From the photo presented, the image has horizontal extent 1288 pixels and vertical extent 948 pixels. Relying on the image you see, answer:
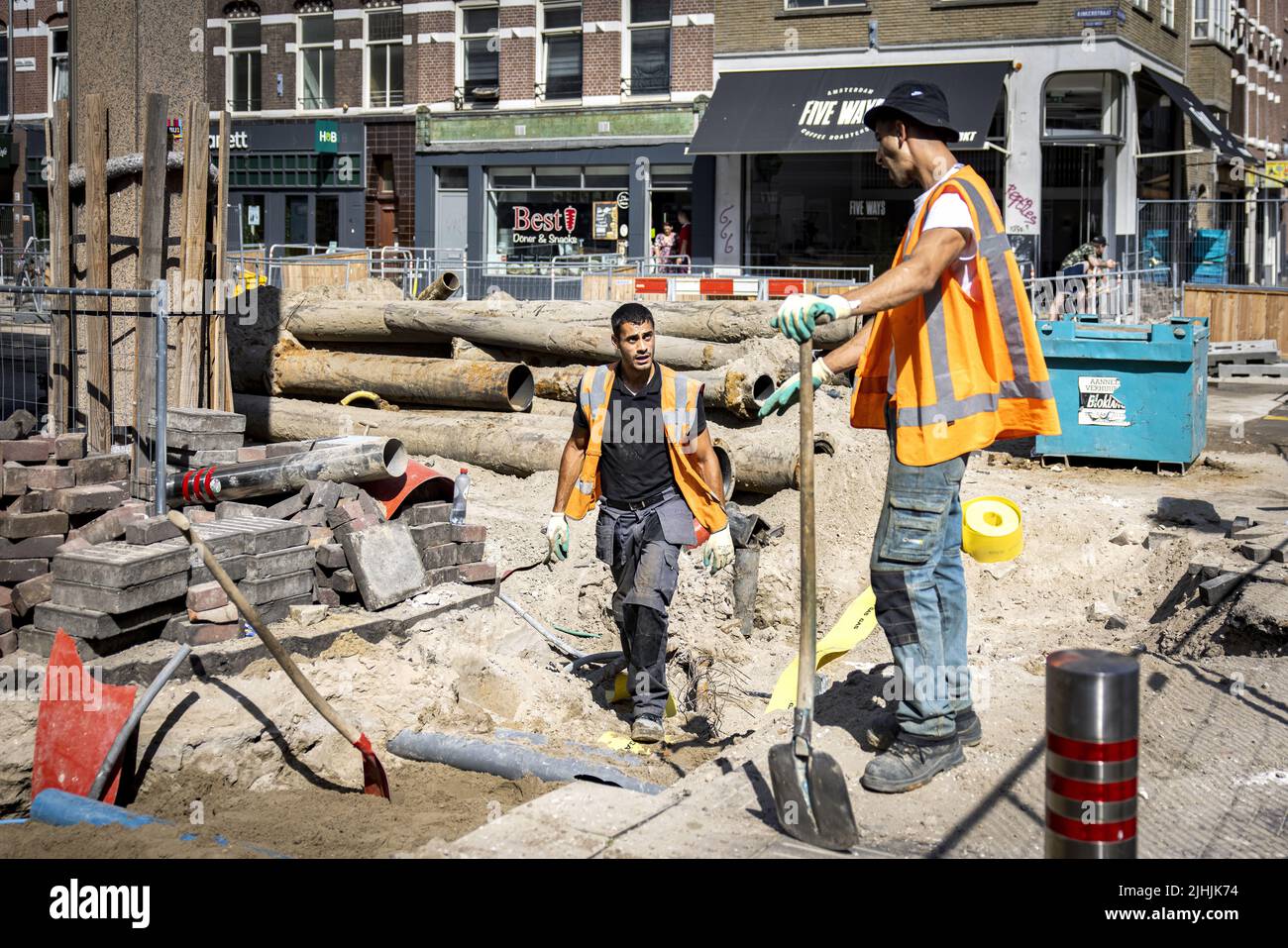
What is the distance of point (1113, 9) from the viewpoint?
23.8 metres

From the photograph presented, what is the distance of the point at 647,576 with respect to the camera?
6.61 meters

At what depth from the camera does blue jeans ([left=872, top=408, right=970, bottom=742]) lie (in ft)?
14.9

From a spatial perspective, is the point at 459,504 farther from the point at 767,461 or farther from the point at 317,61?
the point at 317,61

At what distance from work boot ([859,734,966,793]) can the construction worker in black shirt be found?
206cm

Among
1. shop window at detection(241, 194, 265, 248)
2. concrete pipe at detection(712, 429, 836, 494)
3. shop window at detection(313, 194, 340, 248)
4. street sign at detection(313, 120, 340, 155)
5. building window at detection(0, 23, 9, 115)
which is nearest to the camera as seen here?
concrete pipe at detection(712, 429, 836, 494)

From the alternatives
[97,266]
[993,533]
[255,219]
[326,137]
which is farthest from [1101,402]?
[255,219]

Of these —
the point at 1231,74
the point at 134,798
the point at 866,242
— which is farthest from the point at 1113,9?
the point at 134,798

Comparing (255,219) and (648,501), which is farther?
(255,219)

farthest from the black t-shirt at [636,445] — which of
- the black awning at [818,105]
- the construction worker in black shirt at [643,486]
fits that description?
the black awning at [818,105]

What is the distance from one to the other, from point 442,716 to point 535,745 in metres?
0.72

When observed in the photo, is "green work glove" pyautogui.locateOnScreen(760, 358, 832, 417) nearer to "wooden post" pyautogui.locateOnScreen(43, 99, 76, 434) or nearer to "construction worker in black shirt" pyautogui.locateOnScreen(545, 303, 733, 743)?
"construction worker in black shirt" pyautogui.locateOnScreen(545, 303, 733, 743)

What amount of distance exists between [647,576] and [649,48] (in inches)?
881

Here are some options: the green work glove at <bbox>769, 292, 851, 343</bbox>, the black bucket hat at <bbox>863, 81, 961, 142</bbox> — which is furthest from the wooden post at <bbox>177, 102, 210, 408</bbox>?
the green work glove at <bbox>769, 292, 851, 343</bbox>

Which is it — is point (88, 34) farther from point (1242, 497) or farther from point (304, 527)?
point (1242, 497)
